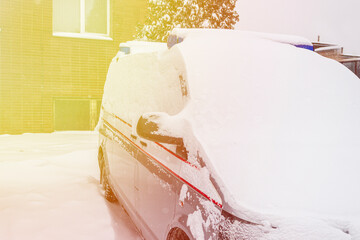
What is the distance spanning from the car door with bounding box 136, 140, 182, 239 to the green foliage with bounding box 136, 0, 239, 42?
24.6ft

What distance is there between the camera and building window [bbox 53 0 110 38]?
11.5 m

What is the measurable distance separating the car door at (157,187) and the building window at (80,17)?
921 cm

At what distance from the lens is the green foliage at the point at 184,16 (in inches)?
403

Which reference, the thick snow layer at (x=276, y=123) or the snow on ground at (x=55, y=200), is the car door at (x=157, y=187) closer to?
the thick snow layer at (x=276, y=123)

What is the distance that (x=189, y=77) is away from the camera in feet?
9.30

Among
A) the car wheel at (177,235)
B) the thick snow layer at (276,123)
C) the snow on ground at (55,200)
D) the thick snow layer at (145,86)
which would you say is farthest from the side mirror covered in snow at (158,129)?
the snow on ground at (55,200)

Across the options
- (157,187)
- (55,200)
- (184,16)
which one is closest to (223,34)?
(157,187)

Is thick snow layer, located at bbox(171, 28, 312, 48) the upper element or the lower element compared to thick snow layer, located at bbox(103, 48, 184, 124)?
upper

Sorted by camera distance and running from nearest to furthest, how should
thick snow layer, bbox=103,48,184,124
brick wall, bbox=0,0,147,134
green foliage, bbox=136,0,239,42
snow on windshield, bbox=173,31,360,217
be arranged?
snow on windshield, bbox=173,31,360,217 → thick snow layer, bbox=103,48,184,124 → green foliage, bbox=136,0,239,42 → brick wall, bbox=0,0,147,134

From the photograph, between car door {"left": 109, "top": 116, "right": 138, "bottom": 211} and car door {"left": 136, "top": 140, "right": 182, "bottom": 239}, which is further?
car door {"left": 109, "top": 116, "right": 138, "bottom": 211}

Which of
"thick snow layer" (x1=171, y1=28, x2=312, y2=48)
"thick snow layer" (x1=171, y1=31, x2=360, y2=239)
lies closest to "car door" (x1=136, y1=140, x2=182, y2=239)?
"thick snow layer" (x1=171, y1=31, x2=360, y2=239)

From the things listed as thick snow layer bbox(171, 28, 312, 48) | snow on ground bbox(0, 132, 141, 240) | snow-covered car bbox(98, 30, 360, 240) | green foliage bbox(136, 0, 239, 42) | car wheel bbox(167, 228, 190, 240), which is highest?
green foliage bbox(136, 0, 239, 42)

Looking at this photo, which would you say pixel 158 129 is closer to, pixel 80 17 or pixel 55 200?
pixel 55 200

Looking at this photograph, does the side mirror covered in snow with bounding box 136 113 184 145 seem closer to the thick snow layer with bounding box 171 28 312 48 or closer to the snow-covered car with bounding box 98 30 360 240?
the snow-covered car with bounding box 98 30 360 240
